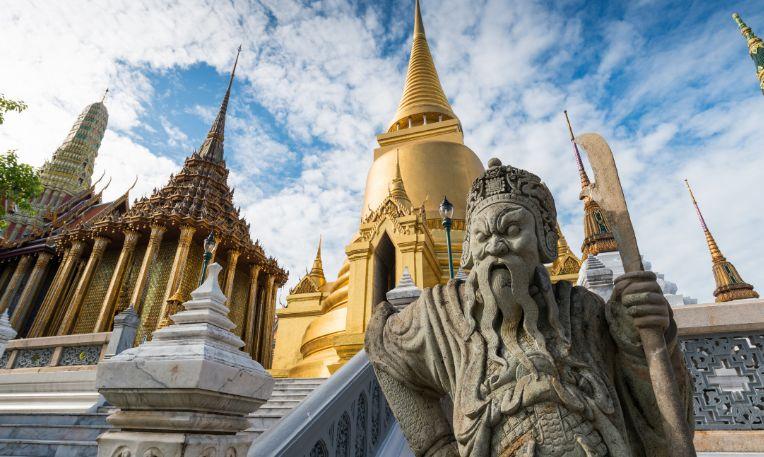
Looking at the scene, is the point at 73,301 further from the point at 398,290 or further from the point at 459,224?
the point at 398,290

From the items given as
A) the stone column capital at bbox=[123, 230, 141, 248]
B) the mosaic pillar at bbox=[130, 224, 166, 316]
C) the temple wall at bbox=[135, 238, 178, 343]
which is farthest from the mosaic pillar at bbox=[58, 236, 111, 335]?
the temple wall at bbox=[135, 238, 178, 343]

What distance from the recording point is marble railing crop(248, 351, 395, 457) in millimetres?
2559

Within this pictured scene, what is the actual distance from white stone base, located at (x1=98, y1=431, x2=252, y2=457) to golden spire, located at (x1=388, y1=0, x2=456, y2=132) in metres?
18.6

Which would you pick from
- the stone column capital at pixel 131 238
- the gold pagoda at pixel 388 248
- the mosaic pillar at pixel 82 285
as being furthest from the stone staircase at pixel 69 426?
the stone column capital at pixel 131 238

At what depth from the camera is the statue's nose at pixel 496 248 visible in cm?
163

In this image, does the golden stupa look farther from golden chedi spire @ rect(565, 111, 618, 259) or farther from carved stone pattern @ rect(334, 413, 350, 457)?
carved stone pattern @ rect(334, 413, 350, 457)

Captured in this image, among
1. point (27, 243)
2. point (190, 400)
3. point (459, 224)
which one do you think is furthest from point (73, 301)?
point (190, 400)

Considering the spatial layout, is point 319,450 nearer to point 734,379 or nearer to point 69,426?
point 734,379

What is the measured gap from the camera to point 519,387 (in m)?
1.49

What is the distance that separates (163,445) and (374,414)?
7.21 ft

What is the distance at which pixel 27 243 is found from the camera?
21.4 metres

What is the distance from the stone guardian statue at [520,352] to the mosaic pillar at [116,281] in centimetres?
1742

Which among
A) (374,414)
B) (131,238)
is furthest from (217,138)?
(374,414)

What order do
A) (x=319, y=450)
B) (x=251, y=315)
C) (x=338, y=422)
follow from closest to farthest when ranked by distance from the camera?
(x=319, y=450) → (x=338, y=422) → (x=251, y=315)
